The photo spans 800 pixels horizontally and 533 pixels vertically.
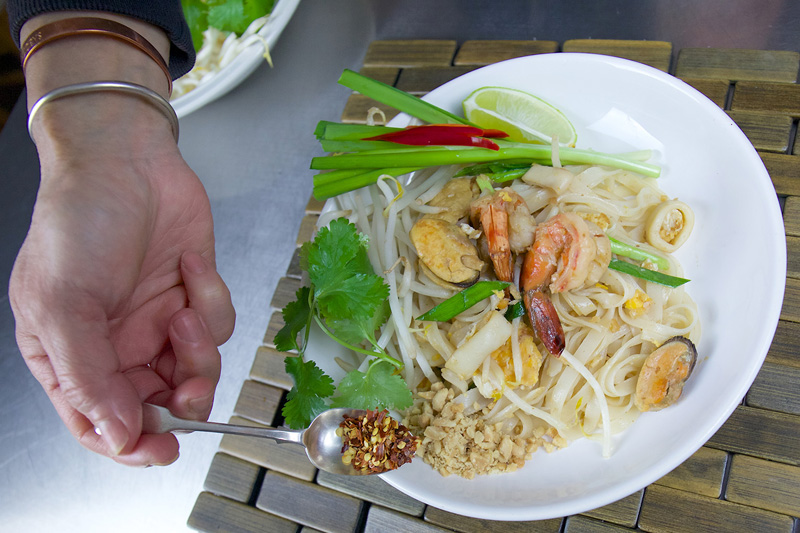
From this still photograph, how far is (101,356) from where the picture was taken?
4.90 ft

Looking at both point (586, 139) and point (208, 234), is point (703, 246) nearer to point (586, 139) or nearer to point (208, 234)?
point (586, 139)

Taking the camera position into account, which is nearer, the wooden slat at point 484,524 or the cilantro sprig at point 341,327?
the cilantro sprig at point 341,327

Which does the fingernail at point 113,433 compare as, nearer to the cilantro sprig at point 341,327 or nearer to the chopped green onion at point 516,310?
the cilantro sprig at point 341,327

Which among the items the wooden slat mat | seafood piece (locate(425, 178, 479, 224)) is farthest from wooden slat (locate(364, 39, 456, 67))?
seafood piece (locate(425, 178, 479, 224))

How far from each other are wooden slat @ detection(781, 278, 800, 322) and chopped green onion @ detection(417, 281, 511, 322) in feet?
3.44

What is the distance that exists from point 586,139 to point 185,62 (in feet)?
5.63

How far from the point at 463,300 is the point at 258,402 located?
1144 mm

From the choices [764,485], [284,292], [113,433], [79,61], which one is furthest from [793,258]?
[79,61]

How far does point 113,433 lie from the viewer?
145 centimetres

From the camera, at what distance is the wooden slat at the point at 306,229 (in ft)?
8.96

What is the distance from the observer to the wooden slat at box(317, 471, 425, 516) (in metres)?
2.15

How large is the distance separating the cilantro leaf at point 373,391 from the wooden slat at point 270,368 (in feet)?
2.35

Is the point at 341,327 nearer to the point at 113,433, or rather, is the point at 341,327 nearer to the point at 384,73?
the point at 113,433

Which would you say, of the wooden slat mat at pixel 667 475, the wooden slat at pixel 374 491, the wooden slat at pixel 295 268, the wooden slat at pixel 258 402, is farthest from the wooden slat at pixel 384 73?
the wooden slat at pixel 374 491
